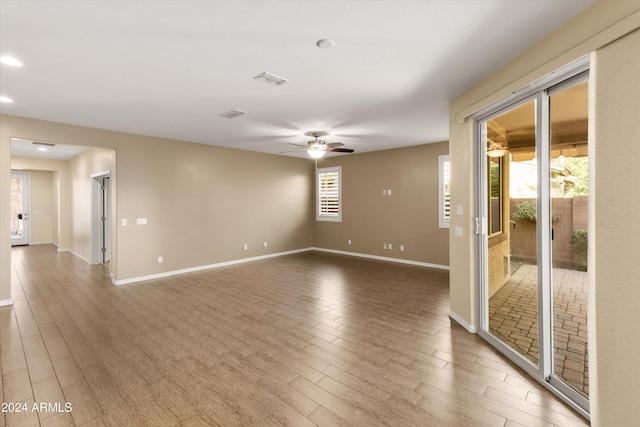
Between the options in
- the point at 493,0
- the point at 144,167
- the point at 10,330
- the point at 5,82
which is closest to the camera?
the point at 493,0

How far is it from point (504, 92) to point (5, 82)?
4.98 m

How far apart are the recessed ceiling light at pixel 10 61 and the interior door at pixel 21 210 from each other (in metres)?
9.63

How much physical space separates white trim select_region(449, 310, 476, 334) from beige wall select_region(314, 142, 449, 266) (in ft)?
9.19

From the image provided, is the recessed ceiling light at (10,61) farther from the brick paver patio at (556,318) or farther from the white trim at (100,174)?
the brick paver patio at (556,318)

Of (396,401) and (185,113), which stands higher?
(185,113)

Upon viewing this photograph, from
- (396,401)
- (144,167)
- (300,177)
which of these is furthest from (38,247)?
(396,401)

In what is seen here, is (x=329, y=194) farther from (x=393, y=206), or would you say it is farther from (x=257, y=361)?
(x=257, y=361)

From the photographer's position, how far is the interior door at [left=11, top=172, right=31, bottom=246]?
946 centimetres

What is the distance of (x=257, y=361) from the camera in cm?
268

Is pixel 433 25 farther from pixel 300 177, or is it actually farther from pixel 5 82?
pixel 300 177

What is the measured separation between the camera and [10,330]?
3.35 meters

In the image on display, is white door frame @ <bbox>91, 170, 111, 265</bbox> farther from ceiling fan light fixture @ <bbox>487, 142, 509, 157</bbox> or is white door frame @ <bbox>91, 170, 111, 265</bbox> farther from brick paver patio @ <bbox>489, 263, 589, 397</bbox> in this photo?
brick paver patio @ <bbox>489, 263, 589, 397</bbox>

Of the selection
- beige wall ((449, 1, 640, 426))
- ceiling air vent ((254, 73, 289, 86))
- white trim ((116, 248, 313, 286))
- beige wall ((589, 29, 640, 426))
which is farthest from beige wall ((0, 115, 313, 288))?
beige wall ((589, 29, 640, 426))

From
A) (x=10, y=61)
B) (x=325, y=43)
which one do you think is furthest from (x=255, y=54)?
(x=10, y=61)
